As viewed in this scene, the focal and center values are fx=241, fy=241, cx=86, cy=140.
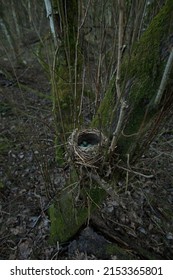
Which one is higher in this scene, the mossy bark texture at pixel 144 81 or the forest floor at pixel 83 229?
the mossy bark texture at pixel 144 81

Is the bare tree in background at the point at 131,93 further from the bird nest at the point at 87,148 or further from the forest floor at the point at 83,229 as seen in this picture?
the forest floor at the point at 83,229

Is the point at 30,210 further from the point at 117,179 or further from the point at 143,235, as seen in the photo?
the point at 117,179

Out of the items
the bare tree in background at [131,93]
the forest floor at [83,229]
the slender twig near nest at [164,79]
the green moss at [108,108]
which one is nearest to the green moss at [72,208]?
the bare tree in background at [131,93]

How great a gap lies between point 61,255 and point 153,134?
161 centimetres

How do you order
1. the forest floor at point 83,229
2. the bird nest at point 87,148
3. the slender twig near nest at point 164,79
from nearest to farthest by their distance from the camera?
1. the slender twig near nest at point 164,79
2. the bird nest at point 87,148
3. the forest floor at point 83,229

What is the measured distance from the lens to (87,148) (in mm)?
1511

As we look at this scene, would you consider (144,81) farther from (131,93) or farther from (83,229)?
(83,229)

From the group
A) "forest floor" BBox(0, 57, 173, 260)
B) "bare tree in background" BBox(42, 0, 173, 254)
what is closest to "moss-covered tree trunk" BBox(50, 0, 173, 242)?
"bare tree in background" BBox(42, 0, 173, 254)

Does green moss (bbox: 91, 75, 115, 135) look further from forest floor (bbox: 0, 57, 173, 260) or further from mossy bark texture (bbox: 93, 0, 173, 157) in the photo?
forest floor (bbox: 0, 57, 173, 260)

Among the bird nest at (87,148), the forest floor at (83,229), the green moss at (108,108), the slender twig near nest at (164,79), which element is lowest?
the forest floor at (83,229)

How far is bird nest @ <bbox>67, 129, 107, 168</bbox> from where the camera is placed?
1.46m

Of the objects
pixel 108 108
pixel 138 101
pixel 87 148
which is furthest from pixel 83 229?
pixel 138 101

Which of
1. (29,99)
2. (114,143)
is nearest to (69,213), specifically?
(114,143)

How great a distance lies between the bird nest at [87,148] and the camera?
1459mm
